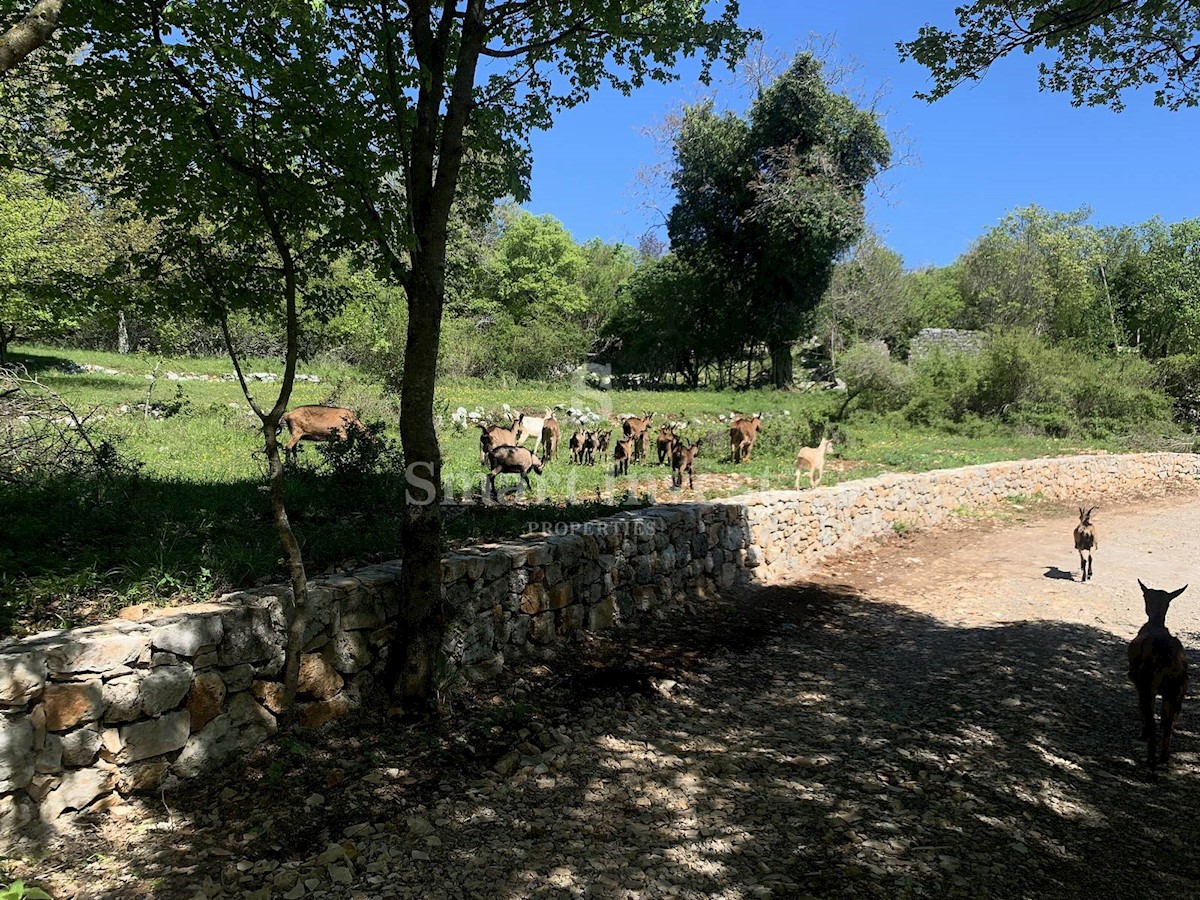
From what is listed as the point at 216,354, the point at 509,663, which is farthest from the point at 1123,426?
the point at 216,354

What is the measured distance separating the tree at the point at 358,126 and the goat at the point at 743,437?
30.0 ft

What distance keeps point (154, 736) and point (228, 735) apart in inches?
15.7

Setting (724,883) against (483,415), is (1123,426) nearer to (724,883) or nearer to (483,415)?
(483,415)

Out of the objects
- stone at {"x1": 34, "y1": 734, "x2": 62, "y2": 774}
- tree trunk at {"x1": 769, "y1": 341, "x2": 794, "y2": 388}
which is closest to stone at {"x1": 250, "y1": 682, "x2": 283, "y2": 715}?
stone at {"x1": 34, "y1": 734, "x2": 62, "y2": 774}

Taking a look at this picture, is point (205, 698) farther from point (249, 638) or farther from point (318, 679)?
point (318, 679)

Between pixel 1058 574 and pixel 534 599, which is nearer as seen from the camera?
pixel 534 599

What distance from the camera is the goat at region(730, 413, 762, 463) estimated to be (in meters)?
14.2

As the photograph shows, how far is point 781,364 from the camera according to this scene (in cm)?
3077

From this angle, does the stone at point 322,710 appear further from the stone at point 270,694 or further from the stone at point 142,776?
the stone at point 142,776

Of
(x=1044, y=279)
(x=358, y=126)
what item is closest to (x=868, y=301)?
(x=1044, y=279)

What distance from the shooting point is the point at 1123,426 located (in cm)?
2233

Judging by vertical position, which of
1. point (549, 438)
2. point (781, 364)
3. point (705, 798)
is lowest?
point (705, 798)

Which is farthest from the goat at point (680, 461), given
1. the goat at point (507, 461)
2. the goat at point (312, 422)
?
the goat at point (312, 422)

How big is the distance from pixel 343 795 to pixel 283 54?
14.1 ft
